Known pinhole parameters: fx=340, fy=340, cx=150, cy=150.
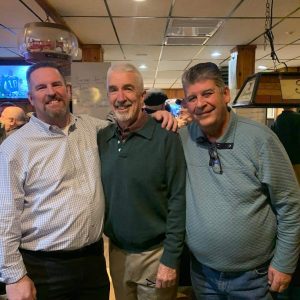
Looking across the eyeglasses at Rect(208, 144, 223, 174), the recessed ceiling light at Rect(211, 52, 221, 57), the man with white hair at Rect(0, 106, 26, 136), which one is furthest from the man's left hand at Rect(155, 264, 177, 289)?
the recessed ceiling light at Rect(211, 52, 221, 57)

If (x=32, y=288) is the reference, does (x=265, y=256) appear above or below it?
above

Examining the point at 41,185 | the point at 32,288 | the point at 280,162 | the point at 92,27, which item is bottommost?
the point at 32,288

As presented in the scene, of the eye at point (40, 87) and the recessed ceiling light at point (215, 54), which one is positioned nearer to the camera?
the eye at point (40, 87)

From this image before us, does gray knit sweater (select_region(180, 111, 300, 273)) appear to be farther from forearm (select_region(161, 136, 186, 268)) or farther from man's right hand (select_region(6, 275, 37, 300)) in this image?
man's right hand (select_region(6, 275, 37, 300))

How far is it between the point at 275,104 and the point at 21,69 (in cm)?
396

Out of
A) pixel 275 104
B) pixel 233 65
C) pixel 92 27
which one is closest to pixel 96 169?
pixel 275 104

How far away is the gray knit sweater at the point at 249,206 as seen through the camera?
1287 mm

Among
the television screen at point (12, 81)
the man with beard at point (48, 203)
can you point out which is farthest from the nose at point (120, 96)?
the television screen at point (12, 81)

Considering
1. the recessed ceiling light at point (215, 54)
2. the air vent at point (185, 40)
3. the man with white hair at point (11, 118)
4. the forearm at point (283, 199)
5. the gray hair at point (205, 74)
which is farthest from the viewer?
the recessed ceiling light at point (215, 54)

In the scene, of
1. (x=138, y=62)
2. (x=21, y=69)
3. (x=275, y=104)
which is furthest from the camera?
(x=138, y=62)

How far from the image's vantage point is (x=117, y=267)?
1.53 meters

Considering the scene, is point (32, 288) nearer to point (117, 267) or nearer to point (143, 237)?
point (117, 267)

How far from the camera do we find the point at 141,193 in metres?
1.41

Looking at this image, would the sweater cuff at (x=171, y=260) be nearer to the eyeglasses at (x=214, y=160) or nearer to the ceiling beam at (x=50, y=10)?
the eyeglasses at (x=214, y=160)
